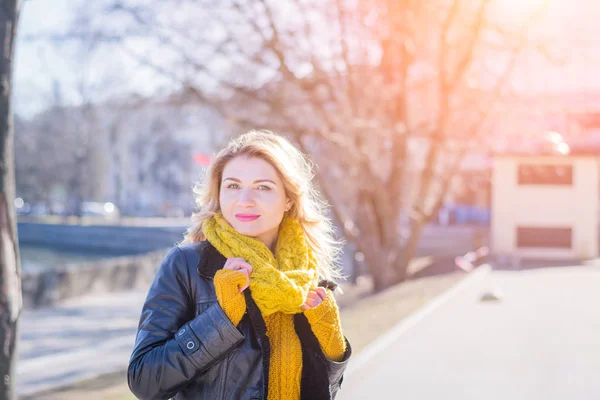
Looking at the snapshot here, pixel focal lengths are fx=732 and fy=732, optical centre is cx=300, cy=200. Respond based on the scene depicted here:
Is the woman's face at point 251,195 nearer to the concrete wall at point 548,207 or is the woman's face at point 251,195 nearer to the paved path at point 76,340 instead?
the paved path at point 76,340

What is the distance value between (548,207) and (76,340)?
55.5ft

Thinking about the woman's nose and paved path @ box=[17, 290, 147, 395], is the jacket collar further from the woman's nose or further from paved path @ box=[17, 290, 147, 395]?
paved path @ box=[17, 290, 147, 395]

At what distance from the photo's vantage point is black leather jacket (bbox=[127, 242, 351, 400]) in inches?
89.0

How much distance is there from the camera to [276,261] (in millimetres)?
2590

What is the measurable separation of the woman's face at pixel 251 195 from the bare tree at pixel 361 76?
405 inches

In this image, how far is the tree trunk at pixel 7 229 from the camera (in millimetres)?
4520

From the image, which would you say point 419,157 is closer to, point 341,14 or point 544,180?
point 544,180

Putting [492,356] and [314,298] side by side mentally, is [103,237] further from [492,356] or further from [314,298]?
[314,298]

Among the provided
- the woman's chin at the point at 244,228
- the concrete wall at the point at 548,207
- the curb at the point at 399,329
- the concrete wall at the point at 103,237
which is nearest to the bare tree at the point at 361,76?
the curb at the point at 399,329

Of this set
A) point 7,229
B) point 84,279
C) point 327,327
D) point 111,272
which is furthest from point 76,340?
point 327,327

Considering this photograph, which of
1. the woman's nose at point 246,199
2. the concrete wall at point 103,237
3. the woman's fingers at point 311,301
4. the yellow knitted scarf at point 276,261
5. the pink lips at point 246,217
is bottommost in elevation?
the concrete wall at point 103,237

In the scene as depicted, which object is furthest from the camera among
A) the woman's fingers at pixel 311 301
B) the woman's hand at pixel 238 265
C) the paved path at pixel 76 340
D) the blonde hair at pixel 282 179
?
the paved path at pixel 76 340

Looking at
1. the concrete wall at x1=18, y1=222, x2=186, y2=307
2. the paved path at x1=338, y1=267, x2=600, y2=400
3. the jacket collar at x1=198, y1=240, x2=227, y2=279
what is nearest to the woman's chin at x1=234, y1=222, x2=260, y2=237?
the jacket collar at x1=198, y1=240, x2=227, y2=279

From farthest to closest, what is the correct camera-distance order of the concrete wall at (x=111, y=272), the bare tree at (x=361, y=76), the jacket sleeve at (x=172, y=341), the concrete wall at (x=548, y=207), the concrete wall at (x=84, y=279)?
the concrete wall at (x=548, y=207), the concrete wall at (x=111, y=272), the concrete wall at (x=84, y=279), the bare tree at (x=361, y=76), the jacket sleeve at (x=172, y=341)
